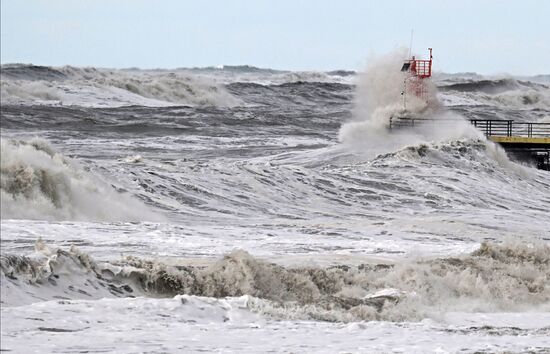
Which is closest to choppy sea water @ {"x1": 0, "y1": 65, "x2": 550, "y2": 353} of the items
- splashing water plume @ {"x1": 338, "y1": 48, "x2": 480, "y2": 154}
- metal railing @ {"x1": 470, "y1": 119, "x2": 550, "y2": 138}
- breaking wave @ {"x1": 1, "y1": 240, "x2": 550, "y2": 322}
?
breaking wave @ {"x1": 1, "y1": 240, "x2": 550, "y2": 322}

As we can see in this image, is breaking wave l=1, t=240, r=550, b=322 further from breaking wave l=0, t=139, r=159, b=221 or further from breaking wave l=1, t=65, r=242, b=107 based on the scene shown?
breaking wave l=1, t=65, r=242, b=107

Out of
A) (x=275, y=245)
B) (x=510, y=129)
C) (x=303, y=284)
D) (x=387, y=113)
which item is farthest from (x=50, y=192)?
(x=387, y=113)

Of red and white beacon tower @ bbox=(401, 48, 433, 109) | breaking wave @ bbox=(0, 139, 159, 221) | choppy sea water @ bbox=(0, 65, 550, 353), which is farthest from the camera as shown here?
red and white beacon tower @ bbox=(401, 48, 433, 109)

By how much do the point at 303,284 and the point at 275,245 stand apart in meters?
2.63

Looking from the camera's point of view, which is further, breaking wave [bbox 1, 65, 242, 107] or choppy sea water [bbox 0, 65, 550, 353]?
breaking wave [bbox 1, 65, 242, 107]

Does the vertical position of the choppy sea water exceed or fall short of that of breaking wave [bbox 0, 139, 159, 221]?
it falls short

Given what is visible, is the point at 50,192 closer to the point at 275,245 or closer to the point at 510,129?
the point at 275,245

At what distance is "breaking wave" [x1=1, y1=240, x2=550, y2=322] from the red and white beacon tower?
2181cm

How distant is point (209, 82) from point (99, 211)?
46735mm

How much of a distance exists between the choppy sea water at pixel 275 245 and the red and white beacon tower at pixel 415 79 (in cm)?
367

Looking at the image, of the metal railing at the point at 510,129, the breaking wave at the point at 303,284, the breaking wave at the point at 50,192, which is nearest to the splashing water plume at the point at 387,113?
the metal railing at the point at 510,129

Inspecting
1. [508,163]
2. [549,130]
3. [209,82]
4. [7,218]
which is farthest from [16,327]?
[209,82]

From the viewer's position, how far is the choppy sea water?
888 cm

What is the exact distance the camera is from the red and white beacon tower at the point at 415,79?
1355 inches
